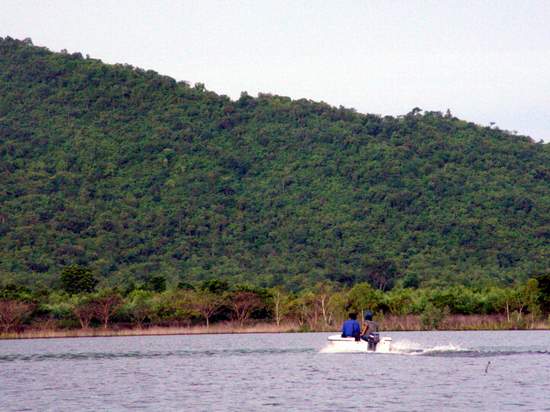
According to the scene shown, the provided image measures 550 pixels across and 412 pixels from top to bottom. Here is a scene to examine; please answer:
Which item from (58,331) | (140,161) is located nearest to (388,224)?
(140,161)

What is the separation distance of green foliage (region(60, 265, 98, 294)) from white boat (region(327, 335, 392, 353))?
2249 inches

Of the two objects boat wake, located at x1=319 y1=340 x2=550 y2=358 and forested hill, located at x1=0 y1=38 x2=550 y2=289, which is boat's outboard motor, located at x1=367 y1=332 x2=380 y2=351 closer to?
boat wake, located at x1=319 y1=340 x2=550 y2=358

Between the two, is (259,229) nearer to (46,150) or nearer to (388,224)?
(388,224)

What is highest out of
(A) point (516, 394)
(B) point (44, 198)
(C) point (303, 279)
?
(B) point (44, 198)

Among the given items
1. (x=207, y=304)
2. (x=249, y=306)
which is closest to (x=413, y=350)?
(x=249, y=306)

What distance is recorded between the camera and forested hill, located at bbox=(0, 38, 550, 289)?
147 metres

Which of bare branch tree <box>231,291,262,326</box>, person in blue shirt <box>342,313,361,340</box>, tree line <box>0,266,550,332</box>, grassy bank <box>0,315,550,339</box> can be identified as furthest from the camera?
bare branch tree <box>231,291,262,326</box>

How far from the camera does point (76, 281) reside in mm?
120938

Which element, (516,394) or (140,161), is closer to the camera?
(516,394)

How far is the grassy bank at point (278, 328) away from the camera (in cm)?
10188

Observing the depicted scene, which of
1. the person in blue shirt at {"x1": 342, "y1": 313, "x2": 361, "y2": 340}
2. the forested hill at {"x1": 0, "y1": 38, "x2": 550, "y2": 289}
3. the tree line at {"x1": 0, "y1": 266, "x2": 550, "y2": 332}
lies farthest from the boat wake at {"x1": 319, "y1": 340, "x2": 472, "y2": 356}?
the forested hill at {"x1": 0, "y1": 38, "x2": 550, "y2": 289}

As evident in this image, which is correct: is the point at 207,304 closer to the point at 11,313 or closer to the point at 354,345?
the point at 11,313

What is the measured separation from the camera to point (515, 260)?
148 metres

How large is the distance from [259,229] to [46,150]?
42507 mm
